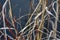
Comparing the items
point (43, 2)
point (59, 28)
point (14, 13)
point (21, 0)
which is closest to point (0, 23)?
point (14, 13)

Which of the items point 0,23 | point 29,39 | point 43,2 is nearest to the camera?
point 43,2

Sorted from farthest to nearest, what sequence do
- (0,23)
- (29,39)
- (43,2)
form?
(0,23) < (29,39) < (43,2)

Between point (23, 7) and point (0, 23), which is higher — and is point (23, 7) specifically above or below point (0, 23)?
above

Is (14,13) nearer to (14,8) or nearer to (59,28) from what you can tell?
(14,8)

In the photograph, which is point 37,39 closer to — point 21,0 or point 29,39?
point 29,39

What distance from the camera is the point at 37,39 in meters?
0.92

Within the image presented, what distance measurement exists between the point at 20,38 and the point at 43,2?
0.66 feet

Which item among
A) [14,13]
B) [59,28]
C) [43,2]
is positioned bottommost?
[59,28]

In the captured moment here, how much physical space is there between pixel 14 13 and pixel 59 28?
360mm

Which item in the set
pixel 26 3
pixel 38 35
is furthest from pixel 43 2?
pixel 26 3

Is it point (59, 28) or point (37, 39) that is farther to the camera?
point (59, 28)

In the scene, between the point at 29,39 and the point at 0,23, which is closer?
the point at 29,39

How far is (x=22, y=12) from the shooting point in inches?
56.7

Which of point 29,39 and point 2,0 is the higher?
point 2,0
